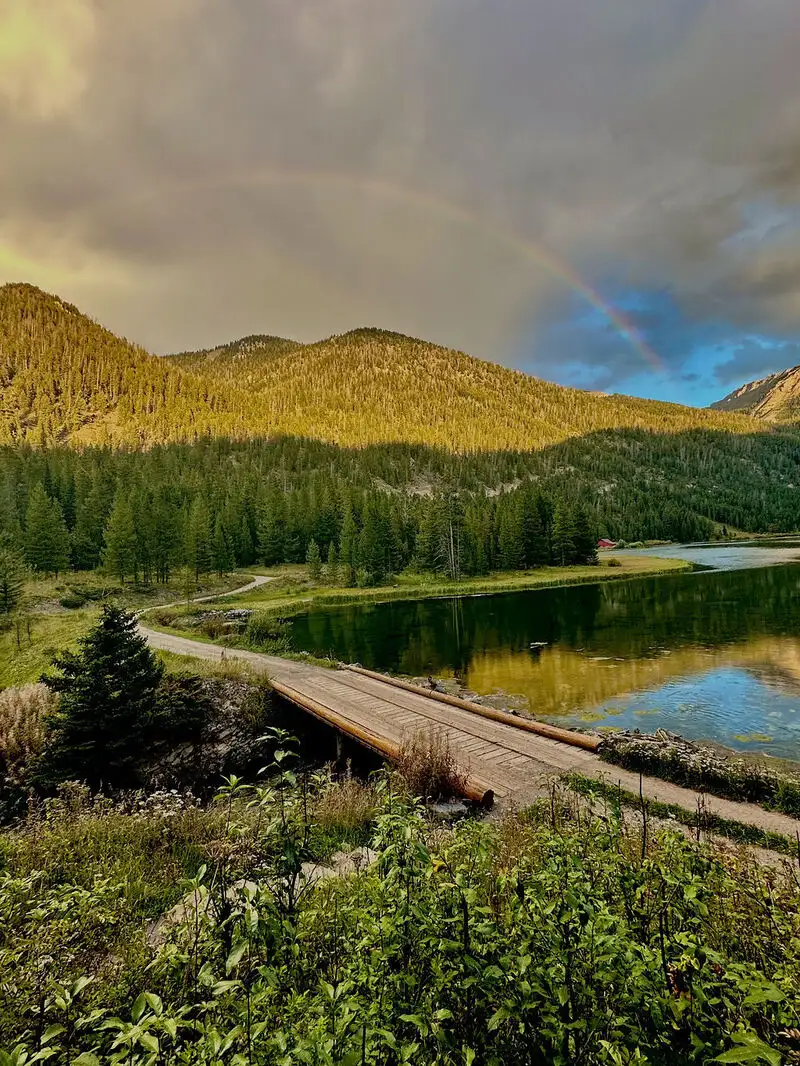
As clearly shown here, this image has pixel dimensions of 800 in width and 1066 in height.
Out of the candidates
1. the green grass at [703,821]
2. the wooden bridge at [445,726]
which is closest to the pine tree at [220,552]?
the wooden bridge at [445,726]

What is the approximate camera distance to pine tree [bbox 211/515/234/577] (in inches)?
3140

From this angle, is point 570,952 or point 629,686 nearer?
point 570,952

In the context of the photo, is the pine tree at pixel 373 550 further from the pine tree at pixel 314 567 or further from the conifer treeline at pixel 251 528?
the pine tree at pixel 314 567

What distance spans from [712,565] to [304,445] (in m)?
138

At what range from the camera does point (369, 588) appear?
75562mm

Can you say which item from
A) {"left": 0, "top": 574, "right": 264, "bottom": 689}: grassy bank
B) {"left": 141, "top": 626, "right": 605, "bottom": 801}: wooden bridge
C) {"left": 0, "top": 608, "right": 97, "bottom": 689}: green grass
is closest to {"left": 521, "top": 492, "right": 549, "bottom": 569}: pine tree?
{"left": 0, "top": 574, "right": 264, "bottom": 689}: grassy bank

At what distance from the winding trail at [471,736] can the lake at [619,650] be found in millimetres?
6602

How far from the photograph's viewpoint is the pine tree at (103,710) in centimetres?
1432

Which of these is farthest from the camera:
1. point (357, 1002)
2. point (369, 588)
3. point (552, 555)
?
point (552, 555)

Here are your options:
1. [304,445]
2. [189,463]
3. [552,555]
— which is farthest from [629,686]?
[304,445]

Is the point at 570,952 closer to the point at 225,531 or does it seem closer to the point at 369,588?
the point at 369,588

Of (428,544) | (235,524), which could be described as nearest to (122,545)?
(235,524)

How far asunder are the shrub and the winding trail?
39cm

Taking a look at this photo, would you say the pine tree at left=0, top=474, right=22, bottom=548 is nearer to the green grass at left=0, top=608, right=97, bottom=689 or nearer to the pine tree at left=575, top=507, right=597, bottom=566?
the green grass at left=0, top=608, right=97, bottom=689
